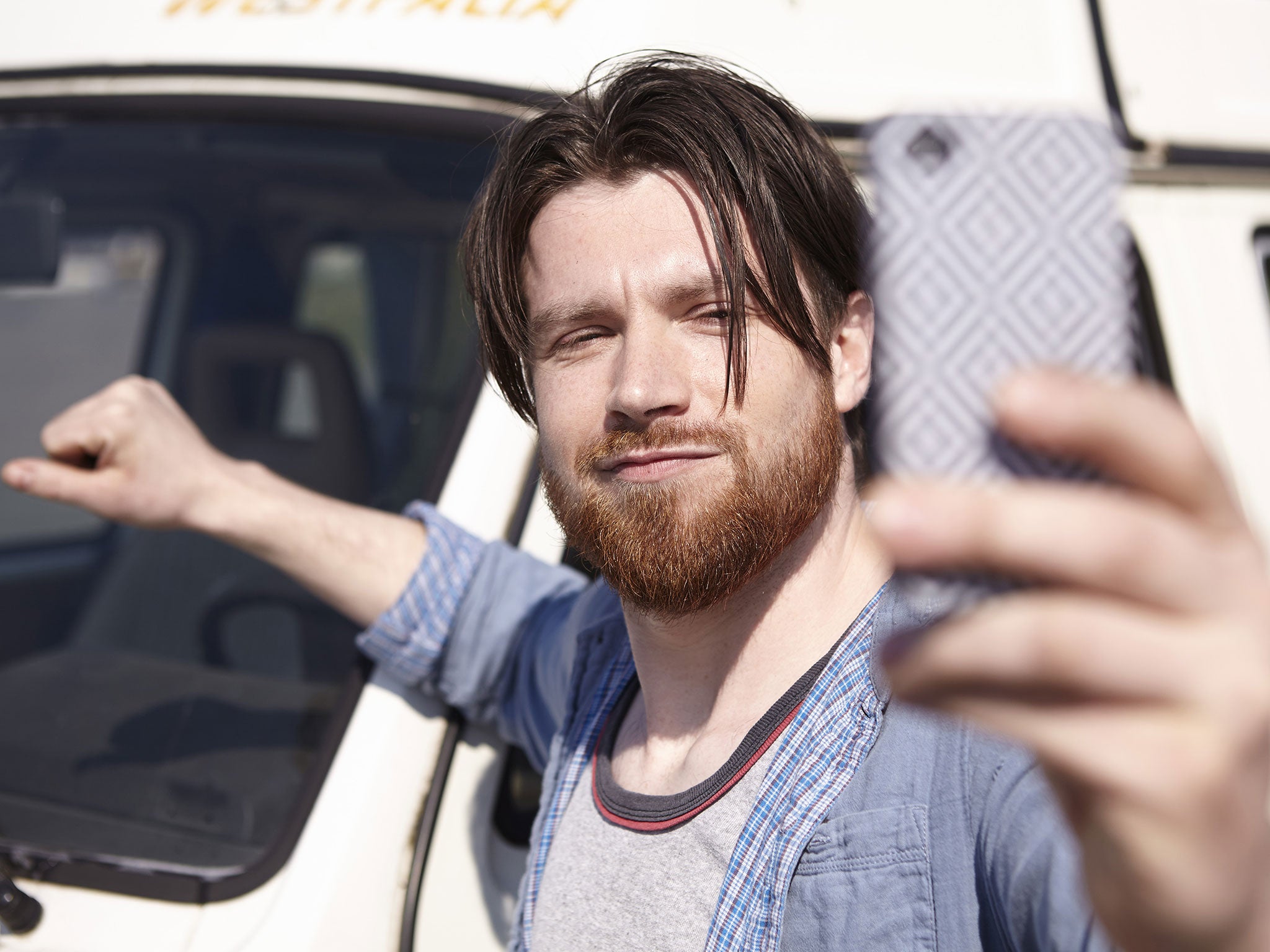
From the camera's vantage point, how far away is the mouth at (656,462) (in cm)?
150

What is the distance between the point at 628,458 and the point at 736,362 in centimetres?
22

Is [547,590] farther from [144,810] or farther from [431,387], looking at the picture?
[144,810]

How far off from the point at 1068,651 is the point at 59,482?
1855mm

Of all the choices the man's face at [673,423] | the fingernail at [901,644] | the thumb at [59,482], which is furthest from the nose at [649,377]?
the thumb at [59,482]

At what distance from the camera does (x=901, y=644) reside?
577 millimetres

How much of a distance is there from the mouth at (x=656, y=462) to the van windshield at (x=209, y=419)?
418 millimetres

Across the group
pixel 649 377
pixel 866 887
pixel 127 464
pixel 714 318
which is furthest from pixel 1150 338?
pixel 127 464

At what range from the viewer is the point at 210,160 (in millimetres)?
2213

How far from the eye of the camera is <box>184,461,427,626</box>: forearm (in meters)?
1.92

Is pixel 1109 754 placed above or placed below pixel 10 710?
above

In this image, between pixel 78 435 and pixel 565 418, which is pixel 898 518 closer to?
pixel 565 418

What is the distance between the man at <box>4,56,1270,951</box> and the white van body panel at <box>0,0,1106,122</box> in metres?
0.19

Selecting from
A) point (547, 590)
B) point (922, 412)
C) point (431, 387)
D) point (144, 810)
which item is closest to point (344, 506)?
point (431, 387)

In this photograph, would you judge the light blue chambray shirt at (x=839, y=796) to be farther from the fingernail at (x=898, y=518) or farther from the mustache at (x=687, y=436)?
the fingernail at (x=898, y=518)
